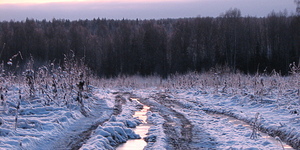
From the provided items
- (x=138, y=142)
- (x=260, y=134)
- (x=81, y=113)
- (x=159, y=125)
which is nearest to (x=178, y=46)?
(x=81, y=113)

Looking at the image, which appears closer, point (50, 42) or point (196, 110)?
point (196, 110)

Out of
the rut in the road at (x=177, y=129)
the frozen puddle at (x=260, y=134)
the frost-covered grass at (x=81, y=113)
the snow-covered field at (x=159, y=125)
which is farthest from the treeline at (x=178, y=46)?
the frozen puddle at (x=260, y=134)

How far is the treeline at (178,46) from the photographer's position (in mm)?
58972

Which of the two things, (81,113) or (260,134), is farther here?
(81,113)

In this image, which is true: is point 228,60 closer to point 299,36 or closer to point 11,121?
point 299,36

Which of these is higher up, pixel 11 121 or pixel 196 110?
pixel 11 121

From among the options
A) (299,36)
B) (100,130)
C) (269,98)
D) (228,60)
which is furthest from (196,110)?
(228,60)

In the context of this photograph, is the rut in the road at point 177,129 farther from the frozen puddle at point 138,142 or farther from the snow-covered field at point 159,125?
the frozen puddle at point 138,142

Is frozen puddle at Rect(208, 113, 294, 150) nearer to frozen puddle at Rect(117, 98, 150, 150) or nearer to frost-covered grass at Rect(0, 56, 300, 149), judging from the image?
frost-covered grass at Rect(0, 56, 300, 149)

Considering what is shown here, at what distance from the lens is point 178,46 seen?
211 ft

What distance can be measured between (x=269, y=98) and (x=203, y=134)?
7504mm

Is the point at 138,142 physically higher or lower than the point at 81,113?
higher

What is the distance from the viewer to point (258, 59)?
56.4 meters

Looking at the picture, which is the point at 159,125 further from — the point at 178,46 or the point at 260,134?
the point at 178,46
